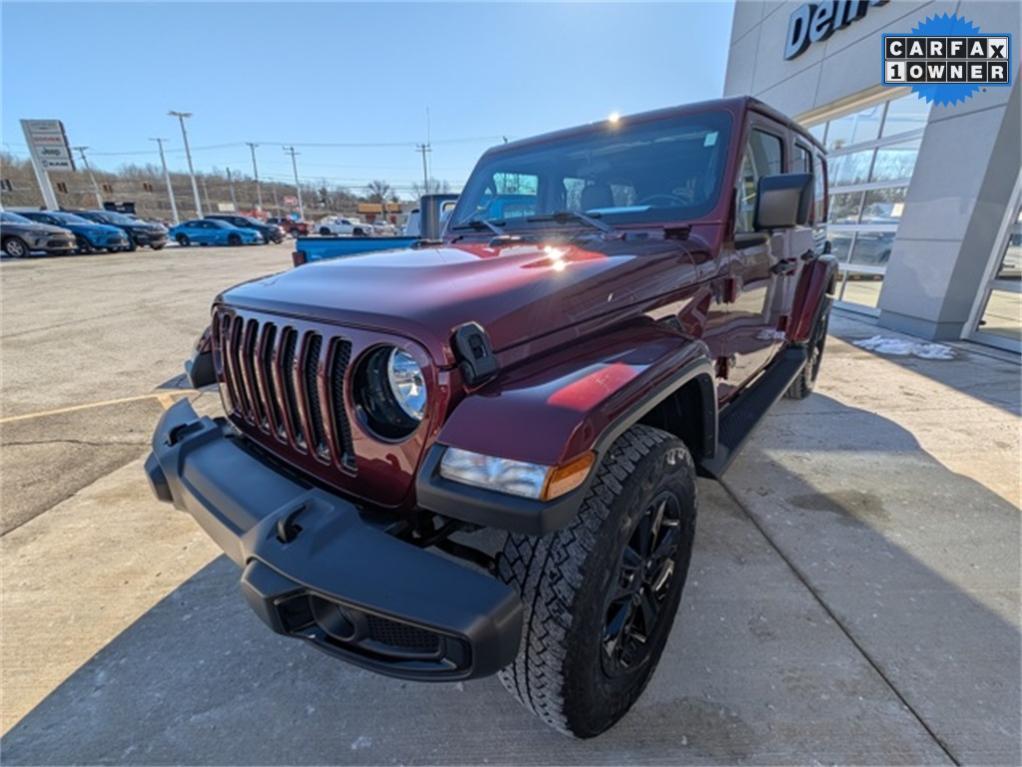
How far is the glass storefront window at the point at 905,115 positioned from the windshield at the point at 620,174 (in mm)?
6728

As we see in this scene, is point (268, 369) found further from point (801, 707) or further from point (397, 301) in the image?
point (801, 707)

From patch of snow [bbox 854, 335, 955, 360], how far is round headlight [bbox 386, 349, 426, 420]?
665 centimetres

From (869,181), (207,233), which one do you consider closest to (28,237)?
(207,233)

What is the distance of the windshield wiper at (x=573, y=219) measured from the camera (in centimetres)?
233

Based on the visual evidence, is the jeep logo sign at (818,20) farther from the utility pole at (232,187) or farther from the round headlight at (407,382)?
the utility pole at (232,187)

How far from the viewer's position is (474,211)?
3041mm

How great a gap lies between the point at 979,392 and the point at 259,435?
234 inches

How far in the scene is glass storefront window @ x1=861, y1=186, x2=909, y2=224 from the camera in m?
7.41

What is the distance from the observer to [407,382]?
140cm

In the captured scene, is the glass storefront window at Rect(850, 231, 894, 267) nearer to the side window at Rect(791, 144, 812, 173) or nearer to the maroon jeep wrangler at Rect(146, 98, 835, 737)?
the side window at Rect(791, 144, 812, 173)

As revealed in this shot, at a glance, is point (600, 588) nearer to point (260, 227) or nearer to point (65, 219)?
point (65, 219)

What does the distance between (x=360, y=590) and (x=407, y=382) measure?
21.3 inches

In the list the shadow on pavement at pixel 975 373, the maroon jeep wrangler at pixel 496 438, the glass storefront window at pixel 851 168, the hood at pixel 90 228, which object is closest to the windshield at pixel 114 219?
the hood at pixel 90 228

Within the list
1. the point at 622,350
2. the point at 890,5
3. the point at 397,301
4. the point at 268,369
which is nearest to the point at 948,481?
the point at 622,350
